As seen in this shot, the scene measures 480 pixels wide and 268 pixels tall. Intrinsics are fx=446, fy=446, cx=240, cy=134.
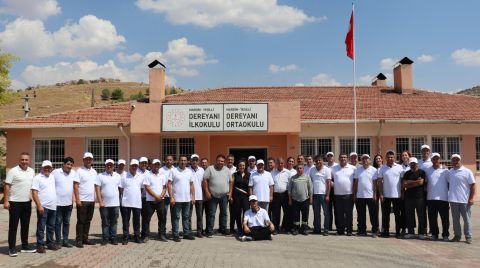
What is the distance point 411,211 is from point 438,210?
0.53 metres

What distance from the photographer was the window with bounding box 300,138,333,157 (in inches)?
668

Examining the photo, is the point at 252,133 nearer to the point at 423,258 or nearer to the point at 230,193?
the point at 230,193

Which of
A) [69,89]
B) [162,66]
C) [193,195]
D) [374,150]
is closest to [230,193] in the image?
[193,195]

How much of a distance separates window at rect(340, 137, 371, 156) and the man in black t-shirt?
7.88 meters

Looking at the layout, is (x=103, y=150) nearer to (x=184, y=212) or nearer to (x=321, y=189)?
(x=184, y=212)

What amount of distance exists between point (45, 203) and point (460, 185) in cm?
774

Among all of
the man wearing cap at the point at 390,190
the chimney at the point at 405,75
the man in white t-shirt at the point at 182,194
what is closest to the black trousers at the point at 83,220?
the man in white t-shirt at the point at 182,194

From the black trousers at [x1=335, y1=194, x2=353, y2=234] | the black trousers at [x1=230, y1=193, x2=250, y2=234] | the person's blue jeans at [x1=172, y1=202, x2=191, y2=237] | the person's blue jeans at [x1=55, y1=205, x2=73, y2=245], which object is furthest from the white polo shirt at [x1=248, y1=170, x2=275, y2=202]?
the person's blue jeans at [x1=55, y1=205, x2=73, y2=245]

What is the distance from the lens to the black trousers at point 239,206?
9.39 m

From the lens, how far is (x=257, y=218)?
8.80 m

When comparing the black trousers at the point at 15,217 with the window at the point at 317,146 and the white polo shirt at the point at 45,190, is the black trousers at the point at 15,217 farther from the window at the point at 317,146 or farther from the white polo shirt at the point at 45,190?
the window at the point at 317,146

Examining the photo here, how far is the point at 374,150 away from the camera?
16766mm

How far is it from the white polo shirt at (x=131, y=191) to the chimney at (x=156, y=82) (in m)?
10.6

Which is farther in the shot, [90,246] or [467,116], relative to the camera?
[467,116]
